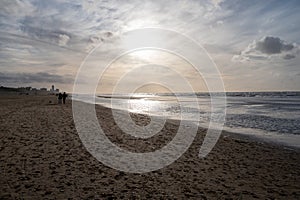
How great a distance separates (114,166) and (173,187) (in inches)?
112

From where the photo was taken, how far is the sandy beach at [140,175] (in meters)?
6.89

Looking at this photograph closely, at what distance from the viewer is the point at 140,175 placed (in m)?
8.52

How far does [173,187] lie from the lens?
7.49 meters

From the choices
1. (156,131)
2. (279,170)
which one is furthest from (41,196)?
(156,131)

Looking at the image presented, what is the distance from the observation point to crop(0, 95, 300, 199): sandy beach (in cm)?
689

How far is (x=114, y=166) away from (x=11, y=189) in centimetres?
372

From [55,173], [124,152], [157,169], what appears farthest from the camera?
[124,152]

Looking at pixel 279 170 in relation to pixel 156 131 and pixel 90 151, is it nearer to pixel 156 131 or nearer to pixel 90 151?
pixel 90 151

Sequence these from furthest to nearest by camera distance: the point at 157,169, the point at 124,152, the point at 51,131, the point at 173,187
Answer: the point at 51,131, the point at 124,152, the point at 157,169, the point at 173,187

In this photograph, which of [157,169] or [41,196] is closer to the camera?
[41,196]

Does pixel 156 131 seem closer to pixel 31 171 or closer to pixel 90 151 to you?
pixel 90 151

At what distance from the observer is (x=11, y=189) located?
658cm

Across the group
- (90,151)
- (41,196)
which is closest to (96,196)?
(41,196)

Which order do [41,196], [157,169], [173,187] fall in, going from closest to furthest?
1. [41,196]
2. [173,187]
3. [157,169]
